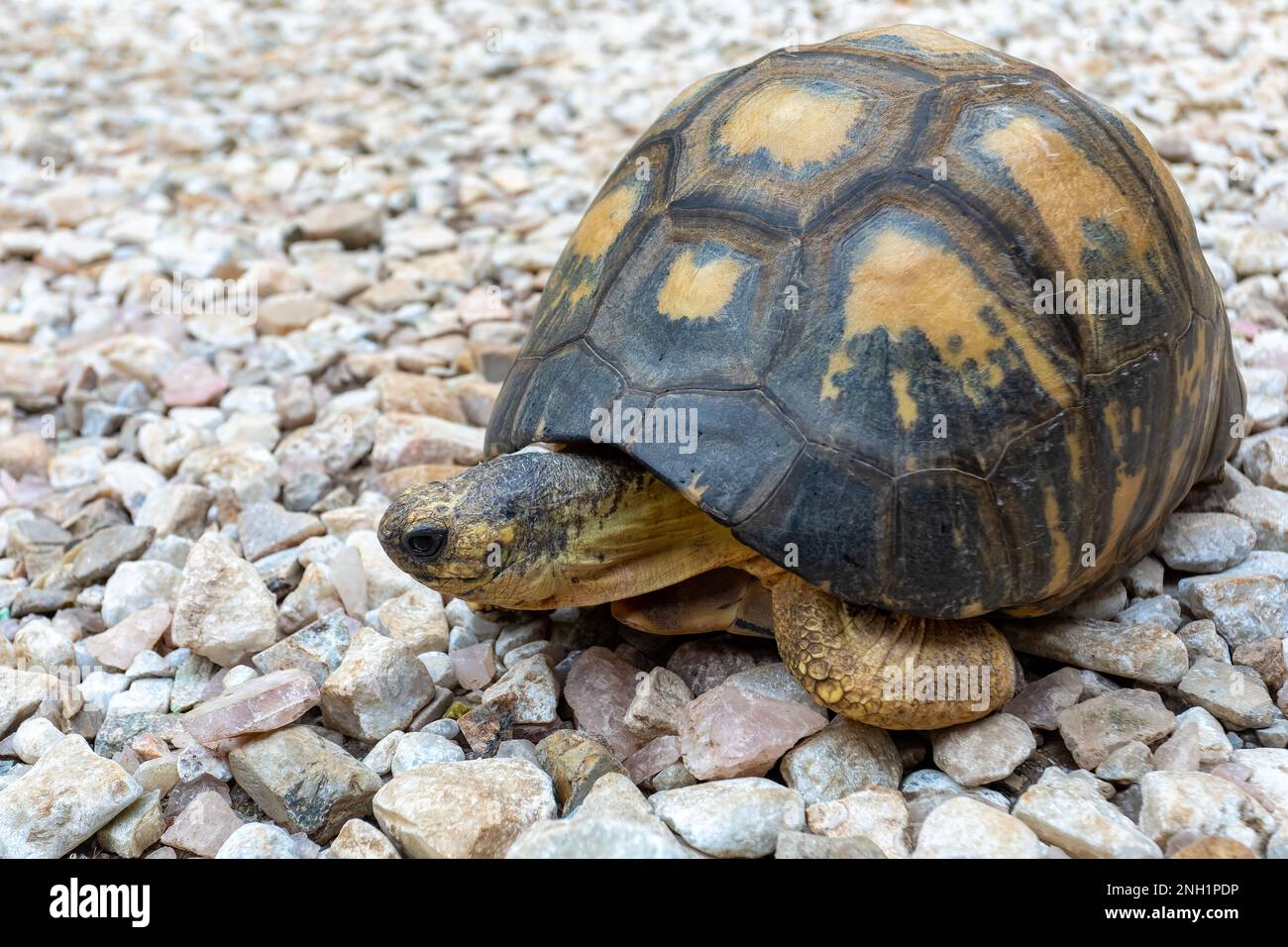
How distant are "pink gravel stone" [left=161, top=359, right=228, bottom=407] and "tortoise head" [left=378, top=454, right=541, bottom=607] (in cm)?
211

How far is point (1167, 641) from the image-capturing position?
8.39ft

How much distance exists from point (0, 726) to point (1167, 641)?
109 inches

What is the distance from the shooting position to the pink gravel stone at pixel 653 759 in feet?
7.86

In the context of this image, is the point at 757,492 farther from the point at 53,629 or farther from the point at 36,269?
the point at 36,269

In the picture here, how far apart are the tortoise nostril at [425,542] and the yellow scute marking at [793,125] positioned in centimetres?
116

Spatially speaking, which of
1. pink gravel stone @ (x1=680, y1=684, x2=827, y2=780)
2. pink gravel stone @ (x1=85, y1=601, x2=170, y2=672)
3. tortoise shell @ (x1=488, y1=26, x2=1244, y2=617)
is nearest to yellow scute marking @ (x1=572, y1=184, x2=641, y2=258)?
tortoise shell @ (x1=488, y1=26, x2=1244, y2=617)

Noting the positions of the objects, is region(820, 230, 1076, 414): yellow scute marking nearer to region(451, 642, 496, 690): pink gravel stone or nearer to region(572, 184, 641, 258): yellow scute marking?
region(572, 184, 641, 258): yellow scute marking

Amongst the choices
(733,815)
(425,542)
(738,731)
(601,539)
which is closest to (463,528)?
(425,542)

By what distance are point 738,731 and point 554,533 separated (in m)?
0.61

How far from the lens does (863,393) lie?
2320 mm

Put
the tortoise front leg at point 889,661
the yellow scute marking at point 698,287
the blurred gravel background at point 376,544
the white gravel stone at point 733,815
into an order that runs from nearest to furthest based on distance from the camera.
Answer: the white gravel stone at point 733,815
the blurred gravel background at point 376,544
the tortoise front leg at point 889,661
the yellow scute marking at point 698,287

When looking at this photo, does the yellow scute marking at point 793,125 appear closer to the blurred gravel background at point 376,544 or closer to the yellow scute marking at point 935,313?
the yellow scute marking at point 935,313

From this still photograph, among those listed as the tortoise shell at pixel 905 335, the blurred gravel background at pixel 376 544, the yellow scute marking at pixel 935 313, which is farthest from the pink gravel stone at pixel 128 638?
the yellow scute marking at pixel 935 313

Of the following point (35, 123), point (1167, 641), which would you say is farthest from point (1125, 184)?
point (35, 123)
